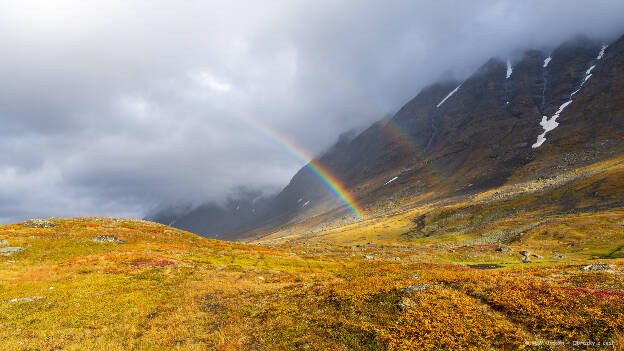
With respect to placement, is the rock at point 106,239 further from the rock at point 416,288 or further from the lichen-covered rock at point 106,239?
the rock at point 416,288

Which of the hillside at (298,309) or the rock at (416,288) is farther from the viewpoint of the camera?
the rock at (416,288)

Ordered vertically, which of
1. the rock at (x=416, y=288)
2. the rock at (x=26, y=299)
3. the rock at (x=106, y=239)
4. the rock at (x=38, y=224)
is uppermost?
the rock at (x=38, y=224)

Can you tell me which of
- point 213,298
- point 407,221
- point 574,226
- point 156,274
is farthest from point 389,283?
point 407,221

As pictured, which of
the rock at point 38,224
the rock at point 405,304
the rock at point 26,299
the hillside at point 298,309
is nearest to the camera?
the hillside at point 298,309

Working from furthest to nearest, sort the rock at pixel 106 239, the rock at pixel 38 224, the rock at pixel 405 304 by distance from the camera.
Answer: the rock at pixel 38 224
the rock at pixel 106 239
the rock at pixel 405 304

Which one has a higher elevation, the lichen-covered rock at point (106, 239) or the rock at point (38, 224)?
the rock at point (38, 224)

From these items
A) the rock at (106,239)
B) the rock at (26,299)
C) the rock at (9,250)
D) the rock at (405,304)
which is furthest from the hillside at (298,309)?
the rock at (106,239)

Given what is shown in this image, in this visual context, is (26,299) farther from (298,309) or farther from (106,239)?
(106,239)

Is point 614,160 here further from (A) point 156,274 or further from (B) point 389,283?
(A) point 156,274

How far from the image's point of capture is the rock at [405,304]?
1615 cm

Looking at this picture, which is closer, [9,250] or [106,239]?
[9,250]

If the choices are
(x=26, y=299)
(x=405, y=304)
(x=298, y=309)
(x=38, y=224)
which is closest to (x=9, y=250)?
(x=38, y=224)

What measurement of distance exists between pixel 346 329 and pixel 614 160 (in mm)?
193162

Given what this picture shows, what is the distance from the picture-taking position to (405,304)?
54.0ft
